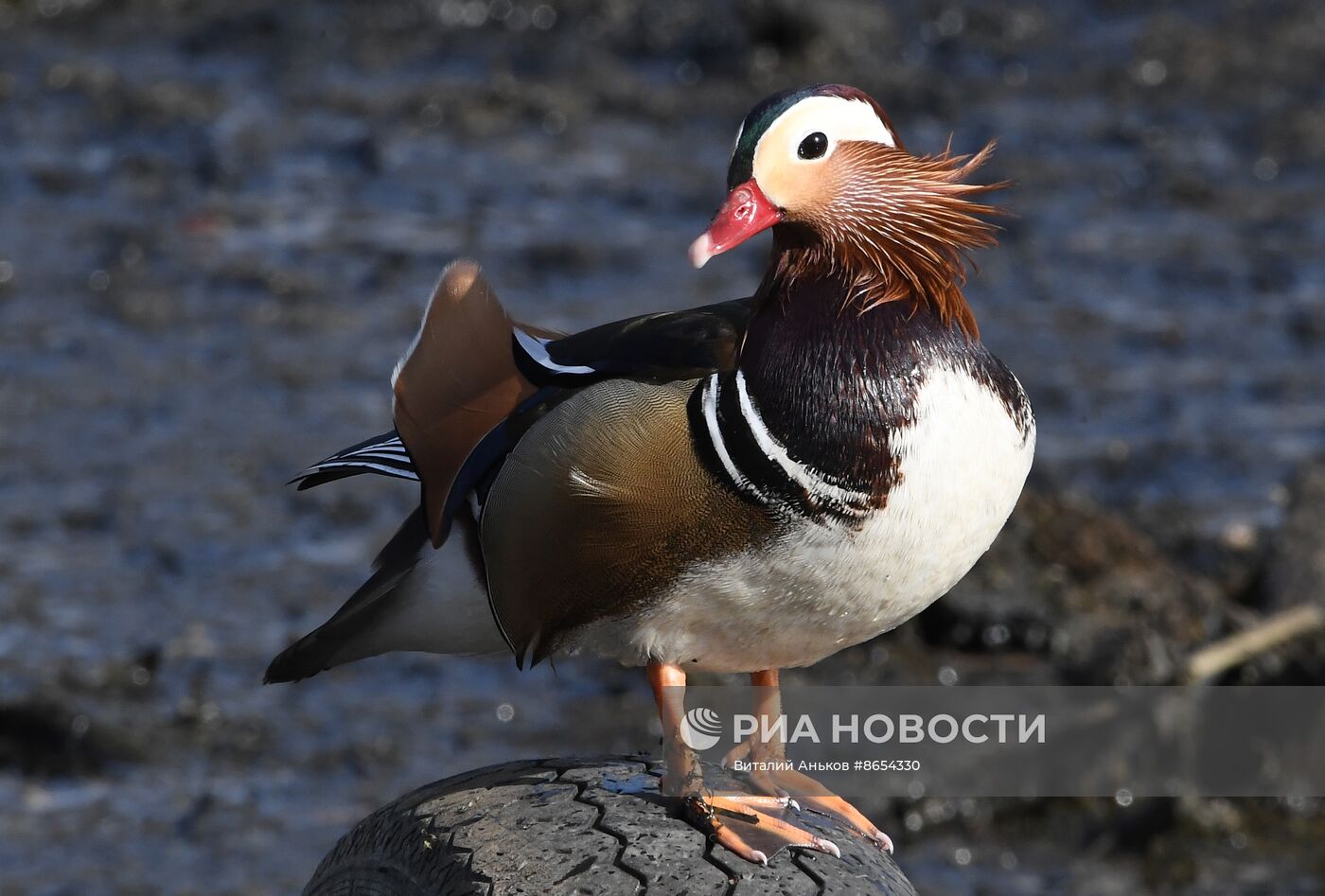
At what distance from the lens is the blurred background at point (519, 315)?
16.4 feet

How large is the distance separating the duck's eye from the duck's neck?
0.50 feet

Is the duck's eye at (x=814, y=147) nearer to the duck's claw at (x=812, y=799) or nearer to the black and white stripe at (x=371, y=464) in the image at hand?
the black and white stripe at (x=371, y=464)

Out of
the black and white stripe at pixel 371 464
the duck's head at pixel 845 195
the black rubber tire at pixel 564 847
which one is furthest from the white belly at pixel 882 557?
the black and white stripe at pixel 371 464

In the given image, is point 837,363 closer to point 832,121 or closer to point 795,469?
point 795,469

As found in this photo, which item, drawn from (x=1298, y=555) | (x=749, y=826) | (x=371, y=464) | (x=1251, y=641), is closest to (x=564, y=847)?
(x=749, y=826)

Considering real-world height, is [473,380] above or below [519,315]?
above

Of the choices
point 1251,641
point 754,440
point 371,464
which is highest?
point 754,440

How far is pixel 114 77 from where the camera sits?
10.2m

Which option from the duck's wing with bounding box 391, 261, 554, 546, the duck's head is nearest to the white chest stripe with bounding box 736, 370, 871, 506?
the duck's head

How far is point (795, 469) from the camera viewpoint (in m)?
2.48

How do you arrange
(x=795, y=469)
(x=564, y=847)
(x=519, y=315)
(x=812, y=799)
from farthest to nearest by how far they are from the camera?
(x=519, y=315)
(x=812, y=799)
(x=564, y=847)
(x=795, y=469)

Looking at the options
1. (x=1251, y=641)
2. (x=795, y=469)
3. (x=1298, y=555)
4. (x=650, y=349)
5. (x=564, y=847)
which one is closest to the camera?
(x=795, y=469)

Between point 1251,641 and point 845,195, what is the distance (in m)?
3.10

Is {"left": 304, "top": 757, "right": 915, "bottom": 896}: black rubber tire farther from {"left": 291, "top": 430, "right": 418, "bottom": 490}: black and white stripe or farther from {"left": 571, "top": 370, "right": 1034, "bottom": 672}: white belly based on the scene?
{"left": 291, "top": 430, "right": 418, "bottom": 490}: black and white stripe
